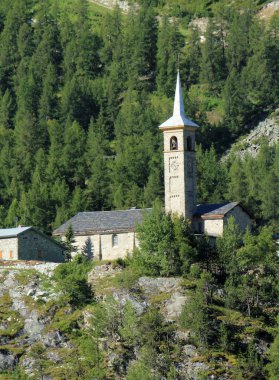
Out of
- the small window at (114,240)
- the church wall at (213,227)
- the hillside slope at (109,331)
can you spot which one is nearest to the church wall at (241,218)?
the church wall at (213,227)

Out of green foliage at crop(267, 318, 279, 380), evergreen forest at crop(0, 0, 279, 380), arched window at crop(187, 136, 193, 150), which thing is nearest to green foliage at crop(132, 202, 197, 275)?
evergreen forest at crop(0, 0, 279, 380)

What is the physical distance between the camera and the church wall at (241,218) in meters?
88.1

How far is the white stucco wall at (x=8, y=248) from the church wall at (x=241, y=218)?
48.2 ft

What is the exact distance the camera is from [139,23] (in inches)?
5768

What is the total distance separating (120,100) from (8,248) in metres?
49.5

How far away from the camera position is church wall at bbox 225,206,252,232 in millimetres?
88125

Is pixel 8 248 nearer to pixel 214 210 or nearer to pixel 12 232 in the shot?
pixel 12 232

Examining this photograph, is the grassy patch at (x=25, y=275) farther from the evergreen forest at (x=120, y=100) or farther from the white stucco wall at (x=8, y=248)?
the evergreen forest at (x=120, y=100)

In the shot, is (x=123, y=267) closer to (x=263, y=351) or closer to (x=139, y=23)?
(x=263, y=351)

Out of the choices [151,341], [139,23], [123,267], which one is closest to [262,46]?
[139,23]

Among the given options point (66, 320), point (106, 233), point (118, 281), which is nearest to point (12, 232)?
point (106, 233)

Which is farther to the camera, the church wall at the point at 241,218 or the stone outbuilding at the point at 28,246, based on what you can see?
the church wall at the point at 241,218

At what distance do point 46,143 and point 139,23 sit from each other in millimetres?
27364

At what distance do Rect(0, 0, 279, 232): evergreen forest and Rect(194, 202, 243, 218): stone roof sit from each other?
1246 cm
